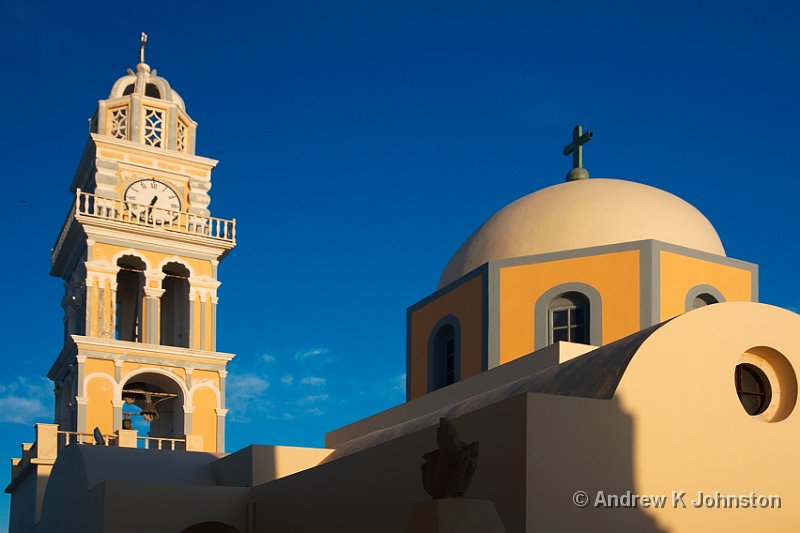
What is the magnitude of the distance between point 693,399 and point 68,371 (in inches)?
758

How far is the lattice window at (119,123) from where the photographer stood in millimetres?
29062

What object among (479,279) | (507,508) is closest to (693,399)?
(507,508)

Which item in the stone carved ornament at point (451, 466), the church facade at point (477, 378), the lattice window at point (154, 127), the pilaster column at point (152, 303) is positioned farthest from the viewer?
the lattice window at point (154, 127)

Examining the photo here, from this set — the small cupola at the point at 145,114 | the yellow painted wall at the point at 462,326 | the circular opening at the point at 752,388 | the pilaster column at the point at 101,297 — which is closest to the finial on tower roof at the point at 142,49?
the small cupola at the point at 145,114

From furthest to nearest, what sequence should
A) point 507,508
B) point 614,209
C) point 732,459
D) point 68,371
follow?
point 68,371
point 614,209
point 732,459
point 507,508

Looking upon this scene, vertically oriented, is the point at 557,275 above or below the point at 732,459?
above

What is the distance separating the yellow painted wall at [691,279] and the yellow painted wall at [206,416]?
1458 cm

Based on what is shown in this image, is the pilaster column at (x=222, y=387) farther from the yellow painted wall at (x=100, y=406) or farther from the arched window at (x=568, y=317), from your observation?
the arched window at (x=568, y=317)

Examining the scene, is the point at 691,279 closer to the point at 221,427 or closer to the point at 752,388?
the point at 752,388

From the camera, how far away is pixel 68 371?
2705 centimetres

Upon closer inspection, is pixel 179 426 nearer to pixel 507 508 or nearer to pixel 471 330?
pixel 471 330

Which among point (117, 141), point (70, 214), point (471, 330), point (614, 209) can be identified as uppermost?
point (117, 141)

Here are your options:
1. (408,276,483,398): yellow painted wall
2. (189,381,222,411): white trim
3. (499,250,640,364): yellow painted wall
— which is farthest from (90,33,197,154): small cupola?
(499,250,640,364): yellow painted wall

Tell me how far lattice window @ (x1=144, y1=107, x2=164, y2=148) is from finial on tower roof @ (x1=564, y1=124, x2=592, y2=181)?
43.9 feet
